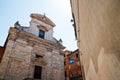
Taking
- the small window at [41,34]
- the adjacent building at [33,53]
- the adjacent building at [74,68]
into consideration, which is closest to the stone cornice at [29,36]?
the adjacent building at [33,53]

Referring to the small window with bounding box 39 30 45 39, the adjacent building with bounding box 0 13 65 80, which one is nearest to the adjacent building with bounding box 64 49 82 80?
the adjacent building with bounding box 0 13 65 80

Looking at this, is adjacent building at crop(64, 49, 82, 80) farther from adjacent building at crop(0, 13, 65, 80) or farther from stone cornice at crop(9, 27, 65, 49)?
stone cornice at crop(9, 27, 65, 49)

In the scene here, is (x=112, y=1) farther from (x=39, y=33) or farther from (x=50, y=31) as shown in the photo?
(x=50, y=31)

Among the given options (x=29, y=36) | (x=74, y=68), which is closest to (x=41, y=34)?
(x=29, y=36)

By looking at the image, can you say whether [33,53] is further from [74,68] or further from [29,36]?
[74,68]

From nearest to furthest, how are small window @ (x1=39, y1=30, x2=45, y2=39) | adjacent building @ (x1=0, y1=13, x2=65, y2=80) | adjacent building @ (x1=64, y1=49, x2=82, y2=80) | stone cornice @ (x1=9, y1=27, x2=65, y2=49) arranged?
adjacent building @ (x1=0, y1=13, x2=65, y2=80), stone cornice @ (x1=9, y1=27, x2=65, y2=49), small window @ (x1=39, y1=30, x2=45, y2=39), adjacent building @ (x1=64, y1=49, x2=82, y2=80)

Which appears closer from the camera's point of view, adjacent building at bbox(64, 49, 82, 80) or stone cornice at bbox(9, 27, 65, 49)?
stone cornice at bbox(9, 27, 65, 49)

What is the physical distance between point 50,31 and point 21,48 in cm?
592

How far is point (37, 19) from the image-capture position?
16297 mm

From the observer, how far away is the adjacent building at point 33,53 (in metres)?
11.0

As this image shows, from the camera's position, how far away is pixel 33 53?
43.7 feet

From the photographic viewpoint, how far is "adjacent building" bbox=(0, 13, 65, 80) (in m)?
11.0

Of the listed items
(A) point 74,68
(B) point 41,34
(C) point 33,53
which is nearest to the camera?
(C) point 33,53

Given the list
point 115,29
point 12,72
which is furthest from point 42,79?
point 115,29
